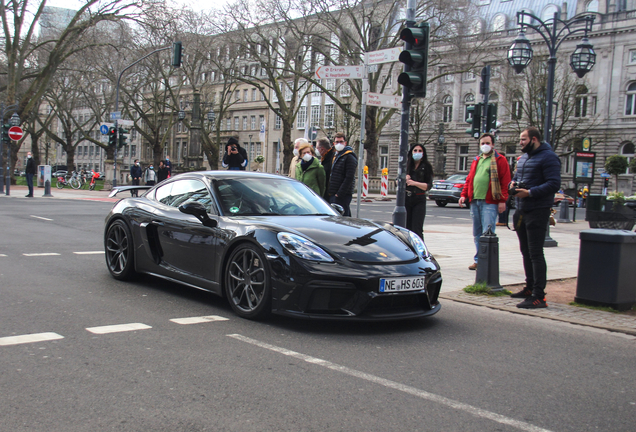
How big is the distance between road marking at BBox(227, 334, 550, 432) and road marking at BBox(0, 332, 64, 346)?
133 centimetres

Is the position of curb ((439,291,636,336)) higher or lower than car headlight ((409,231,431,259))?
lower

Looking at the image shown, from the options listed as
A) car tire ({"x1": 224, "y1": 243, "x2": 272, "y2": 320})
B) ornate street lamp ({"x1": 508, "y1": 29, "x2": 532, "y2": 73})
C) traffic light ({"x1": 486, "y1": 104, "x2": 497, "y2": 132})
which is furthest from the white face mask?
ornate street lamp ({"x1": 508, "y1": 29, "x2": 532, "y2": 73})

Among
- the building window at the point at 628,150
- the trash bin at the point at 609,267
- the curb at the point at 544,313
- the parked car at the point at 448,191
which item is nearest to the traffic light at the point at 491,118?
the curb at the point at 544,313

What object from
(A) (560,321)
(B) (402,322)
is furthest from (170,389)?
(A) (560,321)

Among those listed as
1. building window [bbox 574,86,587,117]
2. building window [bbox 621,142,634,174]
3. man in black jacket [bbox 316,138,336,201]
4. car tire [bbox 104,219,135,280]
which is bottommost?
car tire [bbox 104,219,135,280]

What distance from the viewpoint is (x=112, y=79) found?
161ft

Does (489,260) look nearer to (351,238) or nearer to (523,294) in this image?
(523,294)

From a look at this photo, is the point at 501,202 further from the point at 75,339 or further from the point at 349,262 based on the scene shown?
the point at 75,339

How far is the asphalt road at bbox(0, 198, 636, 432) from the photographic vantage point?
3.35 meters

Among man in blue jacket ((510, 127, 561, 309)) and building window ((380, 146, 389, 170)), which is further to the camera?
building window ((380, 146, 389, 170))

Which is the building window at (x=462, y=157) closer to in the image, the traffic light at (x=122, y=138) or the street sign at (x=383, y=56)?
the traffic light at (x=122, y=138)

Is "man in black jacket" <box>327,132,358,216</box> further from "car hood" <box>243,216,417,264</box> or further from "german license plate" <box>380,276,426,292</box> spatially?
"german license plate" <box>380,276,426,292</box>

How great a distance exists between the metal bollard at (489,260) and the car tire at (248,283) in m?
3.04

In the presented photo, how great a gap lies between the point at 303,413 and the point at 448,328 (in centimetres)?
255
